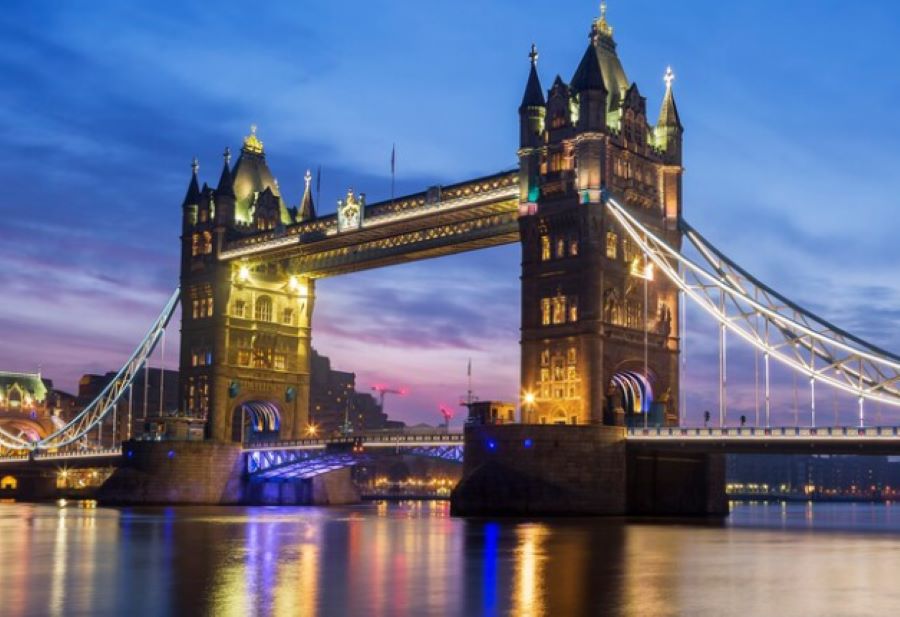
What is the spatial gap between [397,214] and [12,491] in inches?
3878

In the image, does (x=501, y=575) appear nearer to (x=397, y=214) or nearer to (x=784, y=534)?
(x=784, y=534)

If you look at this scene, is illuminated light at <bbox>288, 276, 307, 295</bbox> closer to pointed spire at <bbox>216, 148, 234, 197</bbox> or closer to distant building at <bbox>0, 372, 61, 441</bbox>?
pointed spire at <bbox>216, 148, 234, 197</bbox>

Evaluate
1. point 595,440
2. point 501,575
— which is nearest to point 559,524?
point 595,440

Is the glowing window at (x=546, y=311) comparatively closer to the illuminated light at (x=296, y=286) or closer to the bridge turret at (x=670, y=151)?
the bridge turret at (x=670, y=151)

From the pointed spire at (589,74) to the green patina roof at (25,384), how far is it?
12620cm

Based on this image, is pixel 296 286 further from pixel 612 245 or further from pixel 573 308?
→ pixel 612 245

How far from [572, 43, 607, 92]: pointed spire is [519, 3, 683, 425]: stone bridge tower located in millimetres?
101

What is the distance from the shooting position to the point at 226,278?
11588 cm

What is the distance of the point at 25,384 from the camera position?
189500 mm

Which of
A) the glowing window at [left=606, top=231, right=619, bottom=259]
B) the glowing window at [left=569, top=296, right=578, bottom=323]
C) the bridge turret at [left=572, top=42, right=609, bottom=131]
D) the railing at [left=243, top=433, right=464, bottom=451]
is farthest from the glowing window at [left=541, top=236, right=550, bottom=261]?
the railing at [left=243, top=433, right=464, bottom=451]

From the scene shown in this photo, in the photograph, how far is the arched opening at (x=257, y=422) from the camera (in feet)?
388

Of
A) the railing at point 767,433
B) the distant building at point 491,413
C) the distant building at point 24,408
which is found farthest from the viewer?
the distant building at point 24,408

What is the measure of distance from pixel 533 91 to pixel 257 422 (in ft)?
157

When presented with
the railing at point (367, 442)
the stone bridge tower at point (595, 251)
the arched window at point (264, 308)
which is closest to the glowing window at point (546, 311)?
the stone bridge tower at point (595, 251)
